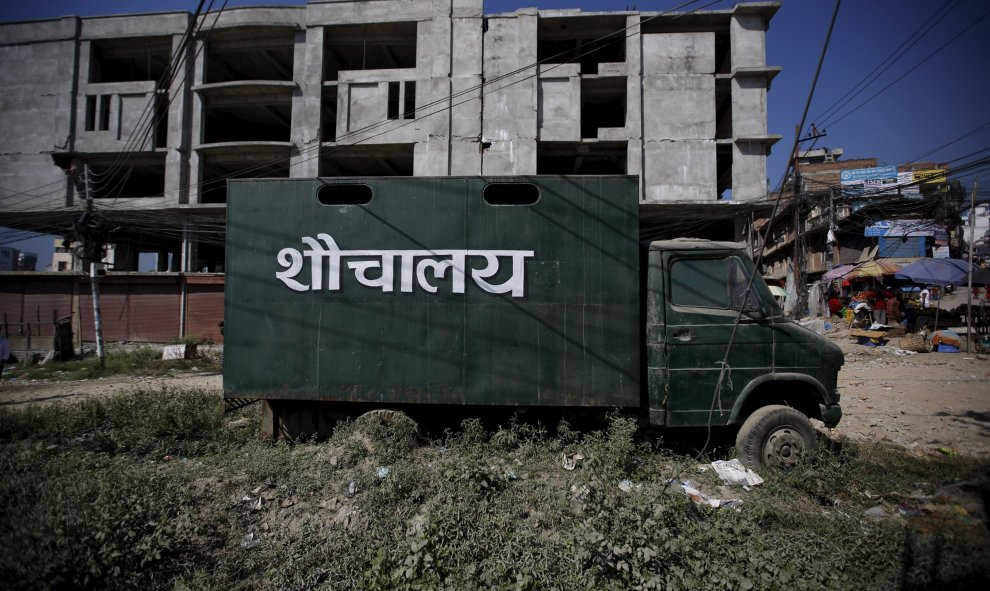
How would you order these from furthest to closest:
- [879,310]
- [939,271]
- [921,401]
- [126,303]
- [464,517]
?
[126,303] < [879,310] < [939,271] < [921,401] < [464,517]

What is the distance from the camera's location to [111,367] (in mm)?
12570

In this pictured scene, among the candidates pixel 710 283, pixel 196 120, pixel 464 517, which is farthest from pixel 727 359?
pixel 196 120

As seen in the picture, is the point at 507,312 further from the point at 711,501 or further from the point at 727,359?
the point at 711,501

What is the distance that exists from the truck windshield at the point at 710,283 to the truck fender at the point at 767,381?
2.51 feet

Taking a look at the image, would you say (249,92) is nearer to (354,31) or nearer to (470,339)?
(354,31)

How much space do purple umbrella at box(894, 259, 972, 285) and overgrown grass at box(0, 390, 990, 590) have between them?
14552 mm

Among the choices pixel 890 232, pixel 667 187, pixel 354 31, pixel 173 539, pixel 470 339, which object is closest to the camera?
pixel 173 539

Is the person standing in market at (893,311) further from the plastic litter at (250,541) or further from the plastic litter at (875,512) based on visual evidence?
the plastic litter at (250,541)

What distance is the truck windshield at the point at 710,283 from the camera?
4.45 meters

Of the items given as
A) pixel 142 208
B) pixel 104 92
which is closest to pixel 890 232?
pixel 142 208

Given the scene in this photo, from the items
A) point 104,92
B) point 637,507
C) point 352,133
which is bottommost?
point 637,507

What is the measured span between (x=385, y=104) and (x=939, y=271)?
2240 centimetres

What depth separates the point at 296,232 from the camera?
15.2ft

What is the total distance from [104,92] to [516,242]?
26.4 m
